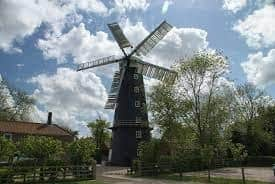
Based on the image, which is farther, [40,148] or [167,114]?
[167,114]

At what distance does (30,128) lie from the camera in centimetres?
4447

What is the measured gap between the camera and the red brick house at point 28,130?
41.9 meters

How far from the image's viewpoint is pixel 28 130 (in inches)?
1721

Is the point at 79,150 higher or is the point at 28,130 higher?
the point at 28,130

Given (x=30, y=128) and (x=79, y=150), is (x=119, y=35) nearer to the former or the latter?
(x=30, y=128)

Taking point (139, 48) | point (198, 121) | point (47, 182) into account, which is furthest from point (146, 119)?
point (47, 182)

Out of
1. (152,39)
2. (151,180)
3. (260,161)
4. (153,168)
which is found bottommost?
(151,180)

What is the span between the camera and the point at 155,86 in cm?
3316

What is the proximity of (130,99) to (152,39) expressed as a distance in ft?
31.1

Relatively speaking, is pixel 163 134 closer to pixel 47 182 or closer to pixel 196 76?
pixel 196 76

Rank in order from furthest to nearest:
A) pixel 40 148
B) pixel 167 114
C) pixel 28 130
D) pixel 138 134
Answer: pixel 28 130
pixel 138 134
pixel 167 114
pixel 40 148

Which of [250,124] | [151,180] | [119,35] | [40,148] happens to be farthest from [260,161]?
[40,148]

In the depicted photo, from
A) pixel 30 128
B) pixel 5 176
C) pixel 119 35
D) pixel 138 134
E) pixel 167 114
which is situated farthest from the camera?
pixel 119 35

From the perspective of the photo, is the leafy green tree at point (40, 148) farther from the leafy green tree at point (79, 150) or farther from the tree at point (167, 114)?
the tree at point (167, 114)
